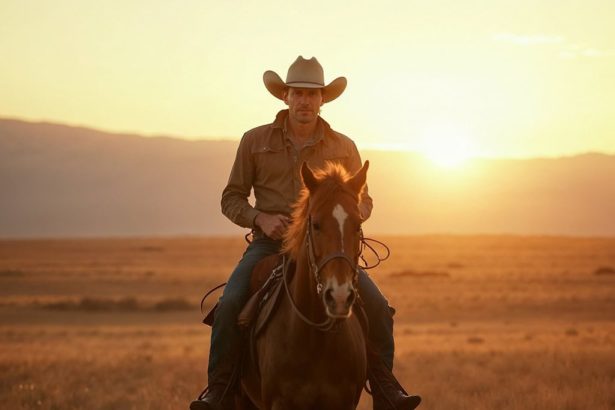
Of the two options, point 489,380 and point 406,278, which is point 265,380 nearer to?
point 489,380

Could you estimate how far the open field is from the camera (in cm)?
1430

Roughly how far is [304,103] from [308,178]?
1.58 metres

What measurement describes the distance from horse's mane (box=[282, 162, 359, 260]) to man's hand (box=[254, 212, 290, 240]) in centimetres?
36

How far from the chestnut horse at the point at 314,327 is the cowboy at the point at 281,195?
52 centimetres

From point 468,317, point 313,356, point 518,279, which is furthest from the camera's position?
point 518,279

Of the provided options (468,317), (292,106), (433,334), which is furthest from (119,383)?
(468,317)

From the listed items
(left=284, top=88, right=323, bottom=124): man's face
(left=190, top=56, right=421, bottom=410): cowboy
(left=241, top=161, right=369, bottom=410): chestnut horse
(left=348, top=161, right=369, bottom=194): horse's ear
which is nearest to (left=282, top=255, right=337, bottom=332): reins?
(left=241, top=161, right=369, bottom=410): chestnut horse

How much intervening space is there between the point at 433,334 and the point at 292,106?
23.5m

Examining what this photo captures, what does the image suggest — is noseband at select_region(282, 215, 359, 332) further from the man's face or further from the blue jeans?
the man's face

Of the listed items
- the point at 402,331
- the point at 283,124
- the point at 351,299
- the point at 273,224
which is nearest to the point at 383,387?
the point at 273,224

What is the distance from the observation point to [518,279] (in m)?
59.9

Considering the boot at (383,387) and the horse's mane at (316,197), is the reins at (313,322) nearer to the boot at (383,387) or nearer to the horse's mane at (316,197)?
the horse's mane at (316,197)

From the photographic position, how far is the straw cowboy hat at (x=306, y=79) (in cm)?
816

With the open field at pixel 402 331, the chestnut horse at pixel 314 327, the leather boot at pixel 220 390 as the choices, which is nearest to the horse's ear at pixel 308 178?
the chestnut horse at pixel 314 327
